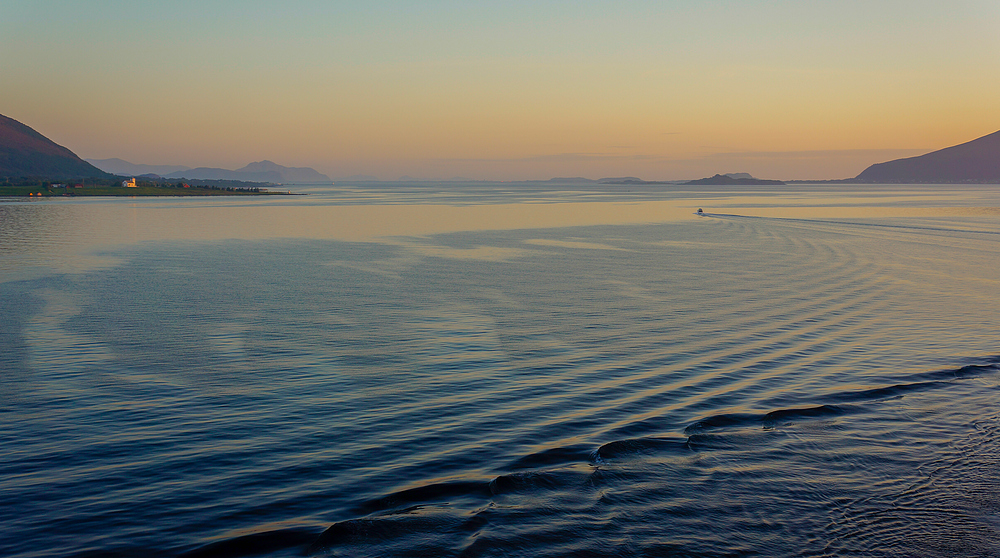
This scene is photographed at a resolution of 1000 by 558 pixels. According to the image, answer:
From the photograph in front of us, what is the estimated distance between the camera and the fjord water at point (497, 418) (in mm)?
12148

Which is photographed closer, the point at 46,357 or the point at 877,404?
the point at 877,404

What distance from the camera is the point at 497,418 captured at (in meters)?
18.0

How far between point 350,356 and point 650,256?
3922 centimetres

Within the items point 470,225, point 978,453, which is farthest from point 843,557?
point 470,225

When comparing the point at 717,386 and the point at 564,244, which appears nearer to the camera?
the point at 717,386

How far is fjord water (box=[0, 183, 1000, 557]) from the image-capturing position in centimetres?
1215

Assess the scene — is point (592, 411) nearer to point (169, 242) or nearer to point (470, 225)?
point (169, 242)

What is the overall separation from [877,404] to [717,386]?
4.36 meters

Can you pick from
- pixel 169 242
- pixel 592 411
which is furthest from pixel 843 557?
pixel 169 242

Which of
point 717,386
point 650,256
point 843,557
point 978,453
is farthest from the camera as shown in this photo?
point 650,256

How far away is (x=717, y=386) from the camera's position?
20906mm

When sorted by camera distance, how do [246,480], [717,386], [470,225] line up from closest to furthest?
[246,480] < [717,386] < [470,225]

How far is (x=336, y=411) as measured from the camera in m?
18.6

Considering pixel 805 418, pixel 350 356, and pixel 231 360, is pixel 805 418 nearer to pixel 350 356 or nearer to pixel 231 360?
pixel 350 356
